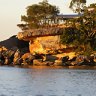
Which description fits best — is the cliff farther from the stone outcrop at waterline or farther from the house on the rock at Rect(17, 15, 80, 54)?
the house on the rock at Rect(17, 15, 80, 54)

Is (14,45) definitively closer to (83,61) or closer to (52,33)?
(52,33)

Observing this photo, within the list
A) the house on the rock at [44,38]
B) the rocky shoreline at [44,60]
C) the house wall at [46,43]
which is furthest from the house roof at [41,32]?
the rocky shoreline at [44,60]

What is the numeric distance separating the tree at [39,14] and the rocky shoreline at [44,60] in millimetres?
7638

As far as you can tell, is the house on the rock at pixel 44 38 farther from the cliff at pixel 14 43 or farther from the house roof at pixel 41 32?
the cliff at pixel 14 43

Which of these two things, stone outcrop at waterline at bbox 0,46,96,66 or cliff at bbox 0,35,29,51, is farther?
cliff at bbox 0,35,29,51

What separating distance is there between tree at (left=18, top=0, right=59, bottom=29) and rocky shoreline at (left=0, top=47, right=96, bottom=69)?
764 centimetres

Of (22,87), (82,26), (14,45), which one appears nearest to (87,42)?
(82,26)

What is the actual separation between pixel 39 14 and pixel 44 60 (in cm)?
1481

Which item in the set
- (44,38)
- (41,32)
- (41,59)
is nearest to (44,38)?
(44,38)

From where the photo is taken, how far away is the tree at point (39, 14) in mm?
86812

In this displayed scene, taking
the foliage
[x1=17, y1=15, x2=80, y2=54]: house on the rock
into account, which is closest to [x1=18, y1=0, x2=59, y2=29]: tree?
[x1=17, y1=15, x2=80, y2=54]: house on the rock

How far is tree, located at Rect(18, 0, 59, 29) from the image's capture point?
285 ft

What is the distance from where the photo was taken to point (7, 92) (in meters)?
29.8

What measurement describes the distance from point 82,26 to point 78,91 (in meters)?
43.8
